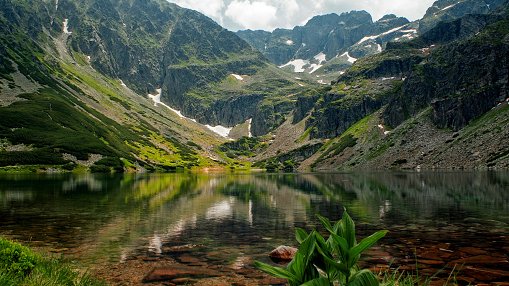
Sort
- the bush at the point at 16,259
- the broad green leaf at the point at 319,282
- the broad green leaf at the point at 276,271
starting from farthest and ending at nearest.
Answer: the bush at the point at 16,259
the broad green leaf at the point at 319,282
the broad green leaf at the point at 276,271

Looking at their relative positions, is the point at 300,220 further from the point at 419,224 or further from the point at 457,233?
the point at 457,233

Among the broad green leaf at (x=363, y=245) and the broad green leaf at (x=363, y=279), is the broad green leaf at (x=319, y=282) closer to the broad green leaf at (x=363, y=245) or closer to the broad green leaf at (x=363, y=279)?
the broad green leaf at (x=363, y=279)

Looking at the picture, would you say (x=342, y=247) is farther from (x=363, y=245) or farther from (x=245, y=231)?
(x=245, y=231)

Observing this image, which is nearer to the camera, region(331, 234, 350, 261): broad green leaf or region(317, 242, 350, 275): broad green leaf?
region(317, 242, 350, 275): broad green leaf

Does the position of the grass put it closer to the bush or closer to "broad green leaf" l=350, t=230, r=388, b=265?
the bush

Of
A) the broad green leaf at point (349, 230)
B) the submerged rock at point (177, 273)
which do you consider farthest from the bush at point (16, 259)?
the broad green leaf at point (349, 230)

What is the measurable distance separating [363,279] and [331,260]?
390 millimetres

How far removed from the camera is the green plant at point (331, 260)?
11.6 feet

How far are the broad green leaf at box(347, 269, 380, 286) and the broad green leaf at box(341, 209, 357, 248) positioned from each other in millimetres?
280

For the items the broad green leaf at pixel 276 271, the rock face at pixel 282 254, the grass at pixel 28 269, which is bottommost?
the rock face at pixel 282 254

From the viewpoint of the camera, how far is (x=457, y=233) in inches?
1106

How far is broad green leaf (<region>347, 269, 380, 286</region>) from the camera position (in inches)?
137

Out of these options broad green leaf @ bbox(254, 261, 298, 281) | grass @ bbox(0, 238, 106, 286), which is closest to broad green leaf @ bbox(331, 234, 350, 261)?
broad green leaf @ bbox(254, 261, 298, 281)

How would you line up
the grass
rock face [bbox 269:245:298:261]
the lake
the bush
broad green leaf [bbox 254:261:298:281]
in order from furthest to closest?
1. rock face [bbox 269:245:298:261]
2. the lake
3. the bush
4. the grass
5. broad green leaf [bbox 254:261:298:281]
